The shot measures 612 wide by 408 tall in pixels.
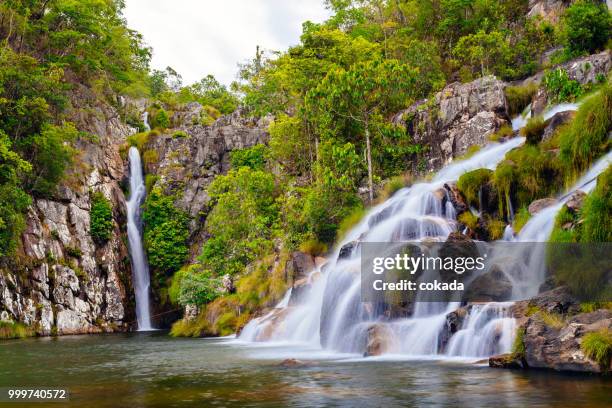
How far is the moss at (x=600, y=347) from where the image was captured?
1070 cm

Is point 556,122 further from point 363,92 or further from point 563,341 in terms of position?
point 563,341

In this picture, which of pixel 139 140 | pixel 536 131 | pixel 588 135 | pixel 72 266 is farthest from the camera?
pixel 139 140

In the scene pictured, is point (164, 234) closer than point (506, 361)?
No

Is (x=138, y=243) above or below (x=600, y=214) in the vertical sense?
above

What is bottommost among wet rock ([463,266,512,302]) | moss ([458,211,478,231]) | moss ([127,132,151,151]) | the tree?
wet rock ([463,266,512,302])

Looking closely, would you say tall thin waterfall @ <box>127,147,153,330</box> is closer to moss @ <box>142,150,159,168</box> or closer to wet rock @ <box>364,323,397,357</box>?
moss @ <box>142,150,159,168</box>

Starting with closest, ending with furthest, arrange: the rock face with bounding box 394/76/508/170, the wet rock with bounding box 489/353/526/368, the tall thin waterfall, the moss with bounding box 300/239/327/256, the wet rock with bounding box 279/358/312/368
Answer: the wet rock with bounding box 489/353/526/368, the wet rock with bounding box 279/358/312/368, the moss with bounding box 300/239/327/256, the rock face with bounding box 394/76/508/170, the tall thin waterfall

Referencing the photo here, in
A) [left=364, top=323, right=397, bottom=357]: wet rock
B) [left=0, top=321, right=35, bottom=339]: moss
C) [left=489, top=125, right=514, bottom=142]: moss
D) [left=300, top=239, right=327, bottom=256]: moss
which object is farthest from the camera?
[left=0, top=321, right=35, bottom=339]: moss

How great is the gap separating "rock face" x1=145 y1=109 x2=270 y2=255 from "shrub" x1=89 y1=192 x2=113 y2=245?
5.75 m

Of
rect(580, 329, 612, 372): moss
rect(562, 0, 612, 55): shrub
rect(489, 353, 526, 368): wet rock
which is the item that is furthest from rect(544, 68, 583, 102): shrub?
rect(580, 329, 612, 372): moss

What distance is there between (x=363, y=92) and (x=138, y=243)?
21.1m

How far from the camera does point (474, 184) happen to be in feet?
74.1

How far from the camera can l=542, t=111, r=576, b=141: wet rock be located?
2264 cm

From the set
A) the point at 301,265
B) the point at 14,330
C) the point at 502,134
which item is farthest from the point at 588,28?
the point at 14,330
